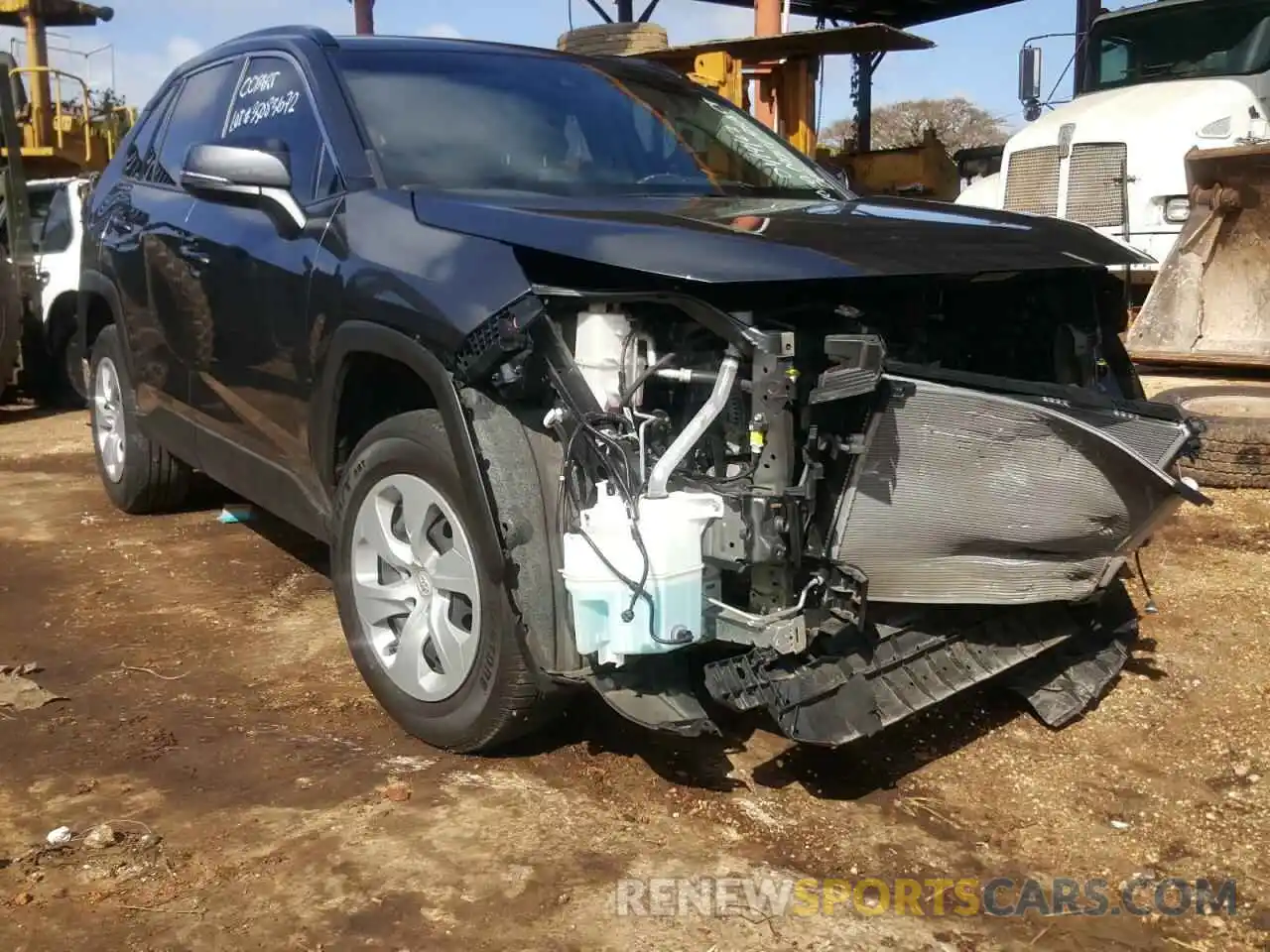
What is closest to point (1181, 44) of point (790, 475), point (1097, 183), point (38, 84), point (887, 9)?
point (1097, 183)

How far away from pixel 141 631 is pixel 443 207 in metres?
2.19

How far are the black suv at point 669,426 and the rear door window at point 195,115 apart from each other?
897 millimetres

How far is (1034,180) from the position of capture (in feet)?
30.3

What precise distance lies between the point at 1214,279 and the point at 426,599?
6018 millimetres

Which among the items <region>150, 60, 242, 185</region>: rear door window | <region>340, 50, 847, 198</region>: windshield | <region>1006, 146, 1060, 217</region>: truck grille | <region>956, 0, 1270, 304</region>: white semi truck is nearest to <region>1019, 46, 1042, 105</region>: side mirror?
<region>956, 0, 1270, 304</region>: white semi truck

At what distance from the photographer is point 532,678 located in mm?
2764

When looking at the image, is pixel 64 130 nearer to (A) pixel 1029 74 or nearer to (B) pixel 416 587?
(A) pixel 1029 74

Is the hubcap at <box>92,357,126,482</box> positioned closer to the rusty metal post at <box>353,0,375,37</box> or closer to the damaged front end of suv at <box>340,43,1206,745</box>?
the damaged front end of suv at <box>340,43,1206,745</box>

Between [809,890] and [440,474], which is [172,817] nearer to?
[440,474]

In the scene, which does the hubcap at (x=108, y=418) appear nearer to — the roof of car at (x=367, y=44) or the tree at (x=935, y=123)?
the roof of car at (x=367, y=44)

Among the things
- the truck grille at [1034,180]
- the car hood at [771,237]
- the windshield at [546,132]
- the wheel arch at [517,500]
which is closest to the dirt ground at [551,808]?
the wheel arch at [517,500]

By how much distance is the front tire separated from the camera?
2.83 meters

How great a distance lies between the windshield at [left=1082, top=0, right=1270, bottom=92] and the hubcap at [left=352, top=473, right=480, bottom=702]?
26.2 ft

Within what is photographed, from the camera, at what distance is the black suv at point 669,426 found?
254 centimetres
